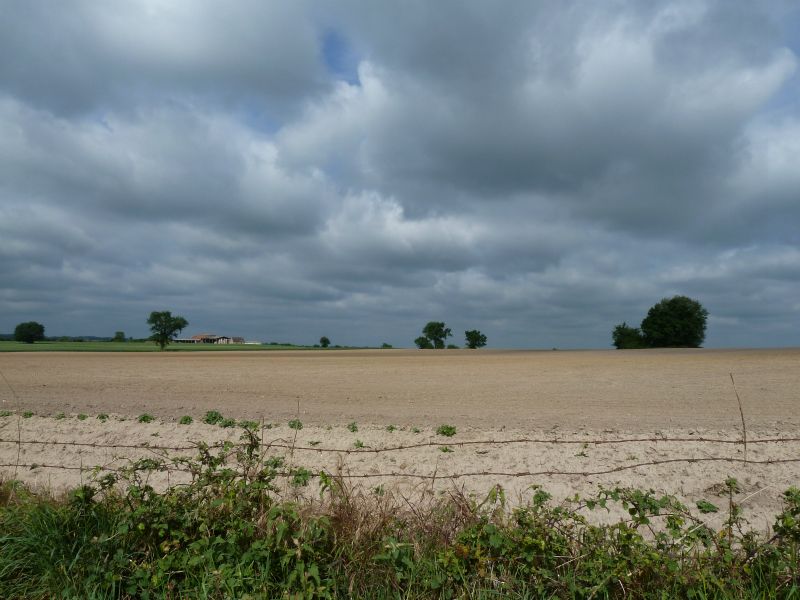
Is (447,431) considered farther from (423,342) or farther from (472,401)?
(423,342)

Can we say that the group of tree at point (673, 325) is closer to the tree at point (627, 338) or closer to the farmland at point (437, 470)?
the tree at point (627, 338)

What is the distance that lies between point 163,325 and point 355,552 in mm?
101365

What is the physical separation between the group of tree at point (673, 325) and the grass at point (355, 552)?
3857 inches

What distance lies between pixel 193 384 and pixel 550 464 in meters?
19.3

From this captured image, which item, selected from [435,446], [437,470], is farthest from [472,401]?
[437,470]

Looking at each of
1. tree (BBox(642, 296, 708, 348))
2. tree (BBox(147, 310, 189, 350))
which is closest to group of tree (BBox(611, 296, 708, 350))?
tree (BBox(642, 296, 708, 348))

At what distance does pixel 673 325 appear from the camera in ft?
314

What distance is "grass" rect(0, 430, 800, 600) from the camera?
4.71m

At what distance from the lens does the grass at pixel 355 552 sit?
4715mm

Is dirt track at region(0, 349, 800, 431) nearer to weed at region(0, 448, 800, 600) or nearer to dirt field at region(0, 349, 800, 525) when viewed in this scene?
dirt field at region(0, 349, 800, 525)

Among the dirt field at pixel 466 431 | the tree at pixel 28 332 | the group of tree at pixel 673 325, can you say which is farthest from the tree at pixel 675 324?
the tree at pixel 28 332

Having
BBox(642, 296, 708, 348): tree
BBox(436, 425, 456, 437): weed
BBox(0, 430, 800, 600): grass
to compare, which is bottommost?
BBox(0, 430, 800, 600): grass

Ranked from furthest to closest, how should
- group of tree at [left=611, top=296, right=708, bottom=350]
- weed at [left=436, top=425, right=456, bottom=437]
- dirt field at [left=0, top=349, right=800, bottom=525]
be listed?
1. group of tree at [left=611, top=296, right=708, bottom=350]
2. weed at [left=436, top=425, right=456, bottom=437]
3. dirt field at [left=0, top=349, right=800, bottom=525]

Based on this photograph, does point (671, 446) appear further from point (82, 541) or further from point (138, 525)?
point (82, 541)
